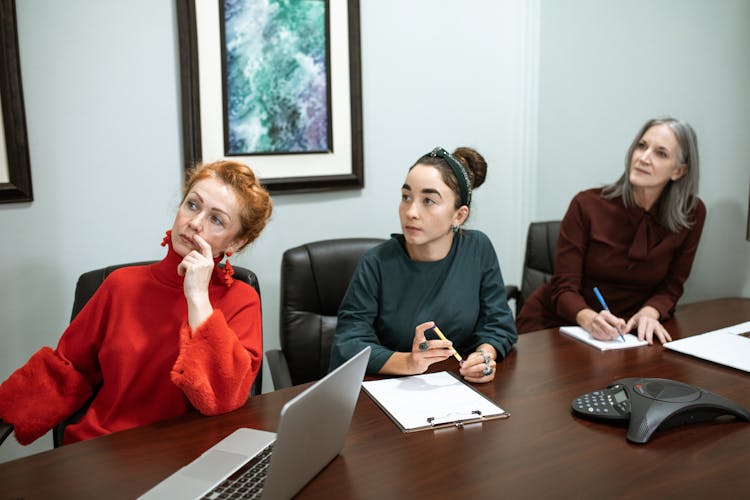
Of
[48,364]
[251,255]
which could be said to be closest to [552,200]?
[251,255]

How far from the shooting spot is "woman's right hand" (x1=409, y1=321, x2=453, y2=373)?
1.43m

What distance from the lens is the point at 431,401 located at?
1.34m

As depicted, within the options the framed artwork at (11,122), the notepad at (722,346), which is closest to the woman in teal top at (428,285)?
the notepad at (722,346)

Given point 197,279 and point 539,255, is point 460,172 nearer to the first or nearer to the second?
point 197,279

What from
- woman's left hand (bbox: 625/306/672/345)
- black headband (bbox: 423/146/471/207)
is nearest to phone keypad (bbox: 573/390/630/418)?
woman's left hand (bbox: 625/306/672/345)

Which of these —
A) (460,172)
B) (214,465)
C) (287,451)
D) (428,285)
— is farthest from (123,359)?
(460,172)

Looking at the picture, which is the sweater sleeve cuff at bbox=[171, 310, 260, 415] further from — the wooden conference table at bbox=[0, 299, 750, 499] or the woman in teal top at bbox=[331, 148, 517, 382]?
the woman in teal top at bbox=[331, 148, 517, 382]

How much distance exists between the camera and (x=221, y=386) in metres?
1.27

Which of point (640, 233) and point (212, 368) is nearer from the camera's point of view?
point (212, 368)

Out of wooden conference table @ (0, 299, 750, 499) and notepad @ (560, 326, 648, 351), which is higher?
wooden conference table @ (0, 299, 750, 499)

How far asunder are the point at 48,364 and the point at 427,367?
87 cm

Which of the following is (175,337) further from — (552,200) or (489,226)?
(552,200)

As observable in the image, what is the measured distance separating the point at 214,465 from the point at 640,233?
172 cm

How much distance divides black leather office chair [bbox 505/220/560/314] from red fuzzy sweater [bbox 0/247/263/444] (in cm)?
153
